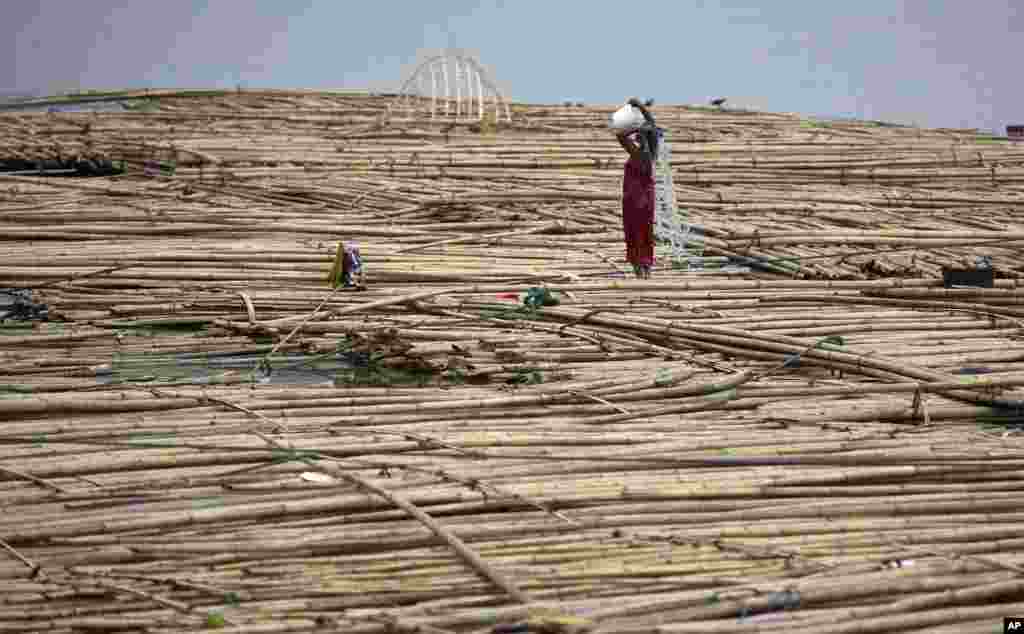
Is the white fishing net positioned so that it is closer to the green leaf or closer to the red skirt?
the red skirt

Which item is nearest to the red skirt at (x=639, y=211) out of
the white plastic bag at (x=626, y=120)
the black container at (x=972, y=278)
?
the white plastic bag at (x=626, y=120)

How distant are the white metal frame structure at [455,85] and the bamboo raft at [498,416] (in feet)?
8.09

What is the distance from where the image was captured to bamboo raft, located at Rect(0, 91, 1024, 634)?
3.30m

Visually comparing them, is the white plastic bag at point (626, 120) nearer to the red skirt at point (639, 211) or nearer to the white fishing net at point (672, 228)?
the red skirt at point (639, 211)

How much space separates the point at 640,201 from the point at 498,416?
211cm

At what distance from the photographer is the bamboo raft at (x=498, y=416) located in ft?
10.8

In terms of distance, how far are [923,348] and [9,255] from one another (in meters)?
3.70

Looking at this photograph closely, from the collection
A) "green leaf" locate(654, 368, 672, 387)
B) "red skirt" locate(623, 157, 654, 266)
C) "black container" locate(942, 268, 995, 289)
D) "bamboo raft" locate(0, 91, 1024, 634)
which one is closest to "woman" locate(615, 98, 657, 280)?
"red skirt" locate(623, 157, 654, 266)

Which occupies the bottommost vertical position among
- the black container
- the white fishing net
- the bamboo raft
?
the bamboo raft

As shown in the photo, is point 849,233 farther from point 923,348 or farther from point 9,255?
point 9,255

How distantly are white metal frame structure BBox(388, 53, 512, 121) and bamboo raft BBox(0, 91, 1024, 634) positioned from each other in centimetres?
246

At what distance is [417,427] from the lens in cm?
413

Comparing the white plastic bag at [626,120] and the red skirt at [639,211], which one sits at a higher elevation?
the white plastic bag at [626,120]

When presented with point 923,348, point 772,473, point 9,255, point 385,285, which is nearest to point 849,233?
point 923,348
